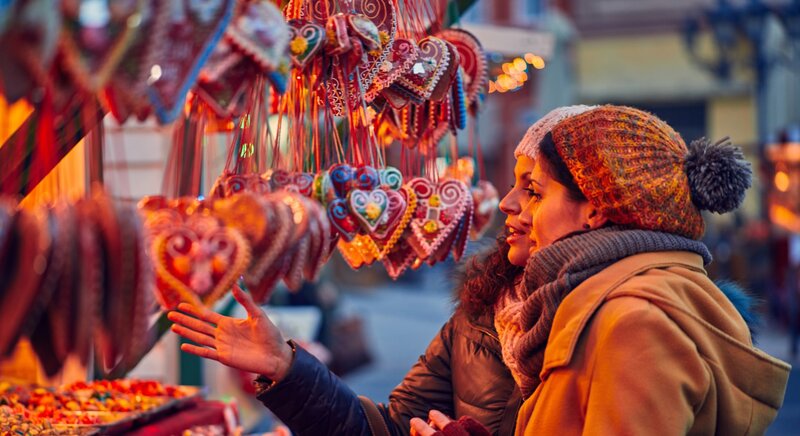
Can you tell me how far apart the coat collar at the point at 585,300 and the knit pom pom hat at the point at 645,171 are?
7 centimetres

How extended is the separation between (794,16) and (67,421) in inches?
362

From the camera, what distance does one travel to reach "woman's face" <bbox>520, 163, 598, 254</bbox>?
2.00 metres

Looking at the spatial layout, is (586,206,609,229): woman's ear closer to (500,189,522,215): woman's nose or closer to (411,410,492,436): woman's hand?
(500,189,522,215): woman's nose

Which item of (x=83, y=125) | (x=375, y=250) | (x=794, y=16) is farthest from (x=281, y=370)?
(x=794, y=16)

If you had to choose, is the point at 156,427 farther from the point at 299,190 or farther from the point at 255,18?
the point at 255,18

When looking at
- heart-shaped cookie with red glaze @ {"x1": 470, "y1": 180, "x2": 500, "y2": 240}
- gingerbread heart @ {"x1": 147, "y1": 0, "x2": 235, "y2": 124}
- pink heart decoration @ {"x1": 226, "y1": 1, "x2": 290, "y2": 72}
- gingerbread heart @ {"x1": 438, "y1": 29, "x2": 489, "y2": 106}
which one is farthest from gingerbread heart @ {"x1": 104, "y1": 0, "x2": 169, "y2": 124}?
heart-shaped cookie with red glaze @ {"x1": 470, "y1": 180, "x2": 500, "y2": 240}

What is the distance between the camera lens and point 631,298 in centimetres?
180

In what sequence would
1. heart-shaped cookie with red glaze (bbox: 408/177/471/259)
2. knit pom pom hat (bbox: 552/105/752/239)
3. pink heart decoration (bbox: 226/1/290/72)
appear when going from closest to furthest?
pink heart decoration (bbox: 226/1/290/72)
knit pom pom hat (bbox: 552/105/752/239)
heart-shaped cookie with red glaze (bbox: 408/177/471/259)

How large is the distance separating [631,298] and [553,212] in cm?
29

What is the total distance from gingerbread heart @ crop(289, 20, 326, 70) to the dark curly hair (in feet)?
2.34

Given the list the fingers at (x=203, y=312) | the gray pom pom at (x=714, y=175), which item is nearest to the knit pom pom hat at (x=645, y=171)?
the gray pom pom at (x=714, y=175)

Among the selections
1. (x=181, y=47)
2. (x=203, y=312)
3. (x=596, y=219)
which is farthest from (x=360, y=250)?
(x=181, y=47)

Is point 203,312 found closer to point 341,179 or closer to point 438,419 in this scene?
point 341,179

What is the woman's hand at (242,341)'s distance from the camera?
213cm
